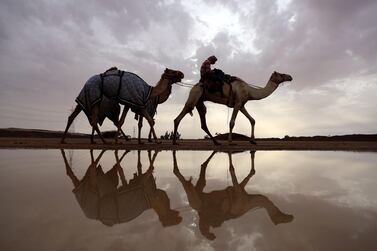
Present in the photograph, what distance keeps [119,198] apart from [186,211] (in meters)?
0.83

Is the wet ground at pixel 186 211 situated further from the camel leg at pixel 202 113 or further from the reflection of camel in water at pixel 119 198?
the camel leg at pixel 202 113

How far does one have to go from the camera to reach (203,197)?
3.56 meters

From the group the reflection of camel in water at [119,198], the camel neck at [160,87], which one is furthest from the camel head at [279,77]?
the reflection of camel in water at [119,198]

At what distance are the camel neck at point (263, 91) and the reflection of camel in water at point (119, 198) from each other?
9.53 metres

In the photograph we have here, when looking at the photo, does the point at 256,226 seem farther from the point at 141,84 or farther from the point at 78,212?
the point at 141,84

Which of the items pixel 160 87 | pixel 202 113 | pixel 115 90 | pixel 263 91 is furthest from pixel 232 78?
pixel 115 90

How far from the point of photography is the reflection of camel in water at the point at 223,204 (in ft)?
8.50

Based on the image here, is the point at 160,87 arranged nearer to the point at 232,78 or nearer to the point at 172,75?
the point at 172,75

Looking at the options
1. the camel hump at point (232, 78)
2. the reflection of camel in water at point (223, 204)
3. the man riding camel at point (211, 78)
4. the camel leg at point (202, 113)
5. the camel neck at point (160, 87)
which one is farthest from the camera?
the camel neck at point (160, 87)

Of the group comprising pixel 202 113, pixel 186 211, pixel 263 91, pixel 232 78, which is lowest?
pixel 186 211

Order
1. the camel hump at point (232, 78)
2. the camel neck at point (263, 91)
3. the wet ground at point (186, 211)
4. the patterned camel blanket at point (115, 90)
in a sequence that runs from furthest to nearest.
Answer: the camel neck at point (263, 91)
the camel hump at point (232, 78)
the patterned camel blanket at point (115, 90)
the wet ground at point (186, 211)

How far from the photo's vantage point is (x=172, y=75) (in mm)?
14102

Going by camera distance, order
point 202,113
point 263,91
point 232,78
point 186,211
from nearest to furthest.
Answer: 1. point 186,211
2. point 232,78
3. point 202,113
4. point 263,91

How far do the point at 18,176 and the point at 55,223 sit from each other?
281 cm
